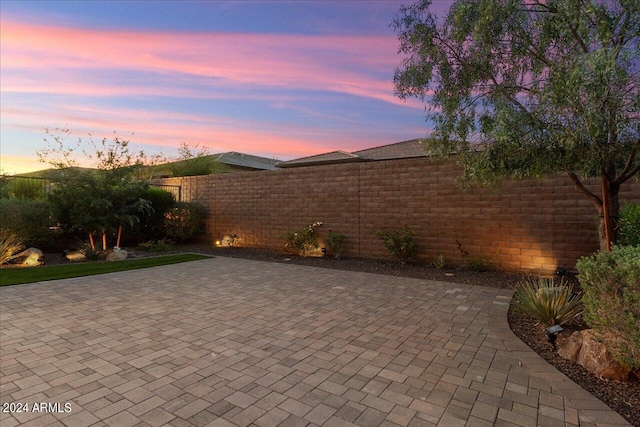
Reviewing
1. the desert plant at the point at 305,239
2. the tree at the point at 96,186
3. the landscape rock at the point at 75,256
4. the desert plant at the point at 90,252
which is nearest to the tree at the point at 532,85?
the desert plant at the point at 305,239

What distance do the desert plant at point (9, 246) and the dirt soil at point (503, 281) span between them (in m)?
0.77

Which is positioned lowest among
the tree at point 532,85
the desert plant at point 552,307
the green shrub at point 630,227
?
the desert plant at point 552,307

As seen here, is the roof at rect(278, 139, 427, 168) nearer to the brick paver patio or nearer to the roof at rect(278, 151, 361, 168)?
the roof at rect(278, 151, 361, 168)

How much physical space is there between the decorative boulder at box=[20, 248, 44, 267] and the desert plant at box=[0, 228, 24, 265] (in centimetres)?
17

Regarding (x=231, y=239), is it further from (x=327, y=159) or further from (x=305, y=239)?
(x=327, y=159)

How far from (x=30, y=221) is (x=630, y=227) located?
45.1 feet

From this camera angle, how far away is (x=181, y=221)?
→ 13055 mm

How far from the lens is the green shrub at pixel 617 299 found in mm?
2590

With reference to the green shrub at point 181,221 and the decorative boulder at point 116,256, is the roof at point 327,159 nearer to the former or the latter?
the green shrub at point 181,221

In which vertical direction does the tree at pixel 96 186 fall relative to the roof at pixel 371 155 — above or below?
below

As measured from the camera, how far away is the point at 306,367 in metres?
3.21

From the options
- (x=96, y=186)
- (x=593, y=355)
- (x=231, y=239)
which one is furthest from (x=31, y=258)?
(x=593, y=355)

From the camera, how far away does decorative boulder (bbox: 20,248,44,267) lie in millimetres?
8771

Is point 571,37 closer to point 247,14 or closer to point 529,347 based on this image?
point 529,347
